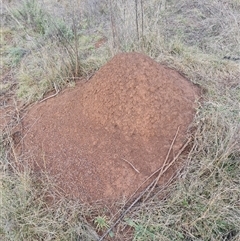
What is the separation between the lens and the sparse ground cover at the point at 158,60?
5.61 ft

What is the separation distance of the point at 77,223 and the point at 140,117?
76 centimetres

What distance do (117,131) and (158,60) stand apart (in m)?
0.98

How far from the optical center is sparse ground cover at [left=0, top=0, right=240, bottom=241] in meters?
1.71

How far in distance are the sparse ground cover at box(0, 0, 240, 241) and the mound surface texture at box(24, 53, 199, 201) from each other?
12cm

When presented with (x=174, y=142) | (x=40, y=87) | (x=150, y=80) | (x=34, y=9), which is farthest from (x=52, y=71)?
(x=34, y=9)

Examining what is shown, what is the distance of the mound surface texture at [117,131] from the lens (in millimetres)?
1904

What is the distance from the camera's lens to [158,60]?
270cm

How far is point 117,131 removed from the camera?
201 cm

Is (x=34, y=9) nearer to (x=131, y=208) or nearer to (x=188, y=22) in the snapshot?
(x=188, y=22)

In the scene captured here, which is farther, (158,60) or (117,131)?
(158,60)

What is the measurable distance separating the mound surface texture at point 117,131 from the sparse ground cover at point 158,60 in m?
0.12

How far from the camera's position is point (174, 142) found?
1.96 m

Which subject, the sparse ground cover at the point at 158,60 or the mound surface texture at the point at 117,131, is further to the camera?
the mound surface texture at the point at 117,131

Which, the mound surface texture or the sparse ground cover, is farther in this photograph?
the mound surface texture
